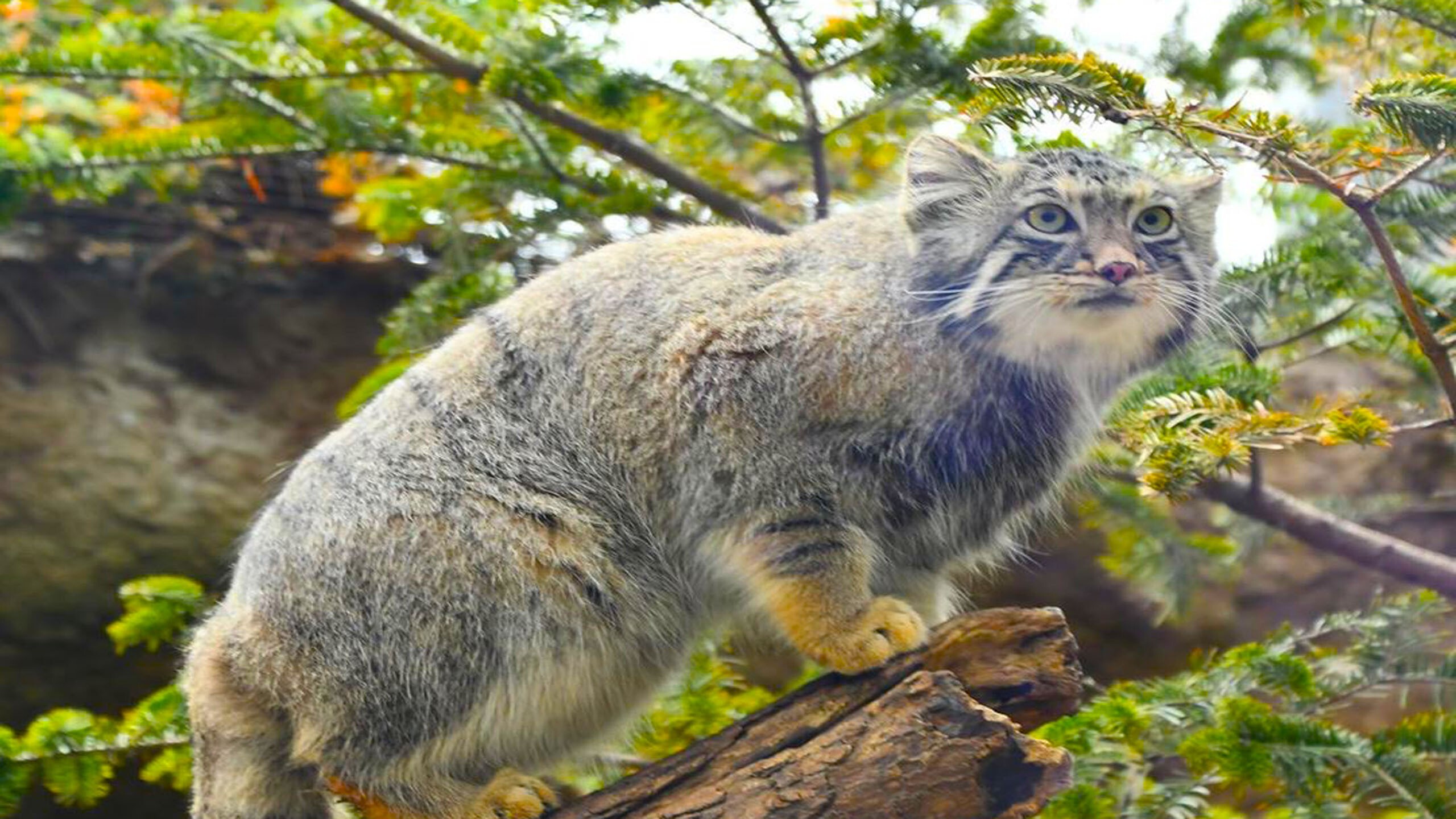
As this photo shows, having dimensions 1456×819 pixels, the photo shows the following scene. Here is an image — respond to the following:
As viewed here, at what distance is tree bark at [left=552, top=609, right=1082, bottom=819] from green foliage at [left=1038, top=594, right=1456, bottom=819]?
61 centimetres

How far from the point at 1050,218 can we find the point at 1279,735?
171 cm

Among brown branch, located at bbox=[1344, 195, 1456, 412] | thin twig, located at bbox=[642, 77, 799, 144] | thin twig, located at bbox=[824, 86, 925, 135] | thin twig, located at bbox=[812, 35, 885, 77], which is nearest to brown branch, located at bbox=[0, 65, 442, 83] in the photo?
thin twig, located at bbox=[642, 77, 799, 144]

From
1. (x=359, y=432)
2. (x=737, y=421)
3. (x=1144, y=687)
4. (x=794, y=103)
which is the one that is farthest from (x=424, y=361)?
(x=1144, y=687)

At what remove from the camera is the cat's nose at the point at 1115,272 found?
384 centimetres

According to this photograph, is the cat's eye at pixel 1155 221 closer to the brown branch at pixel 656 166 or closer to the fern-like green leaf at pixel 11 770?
the brown branch at pixel 656 166

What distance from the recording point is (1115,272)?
3.84 meters

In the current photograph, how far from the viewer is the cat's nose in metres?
3.84

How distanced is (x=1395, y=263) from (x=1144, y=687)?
1910mm

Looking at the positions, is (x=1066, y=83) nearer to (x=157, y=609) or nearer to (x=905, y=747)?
(x=905, y=747)

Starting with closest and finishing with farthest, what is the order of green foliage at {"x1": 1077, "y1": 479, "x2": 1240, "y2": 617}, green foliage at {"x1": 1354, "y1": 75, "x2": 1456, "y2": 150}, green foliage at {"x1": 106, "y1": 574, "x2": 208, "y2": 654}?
green foliage at {"x1": 1354, "y1": 75, "x2": 1456, "y2": 150}, green foliage at {"x1": 106, "y1": 574, "x2": 208, "y2": 654}, green foliage at {"x1": 1077, "y1": 479, "x2": 1240, "y2": 617}

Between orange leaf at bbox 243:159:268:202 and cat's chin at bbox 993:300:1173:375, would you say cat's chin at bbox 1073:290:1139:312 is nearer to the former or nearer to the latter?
cat's chin at bbox 993:300:1173:375

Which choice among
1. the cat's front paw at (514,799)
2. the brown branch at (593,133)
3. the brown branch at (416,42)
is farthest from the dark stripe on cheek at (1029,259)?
the brown branch at (416,42)

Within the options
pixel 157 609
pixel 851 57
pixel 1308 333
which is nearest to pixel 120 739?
pixel 157 609

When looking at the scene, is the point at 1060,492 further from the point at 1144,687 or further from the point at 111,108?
the point at 111,108
